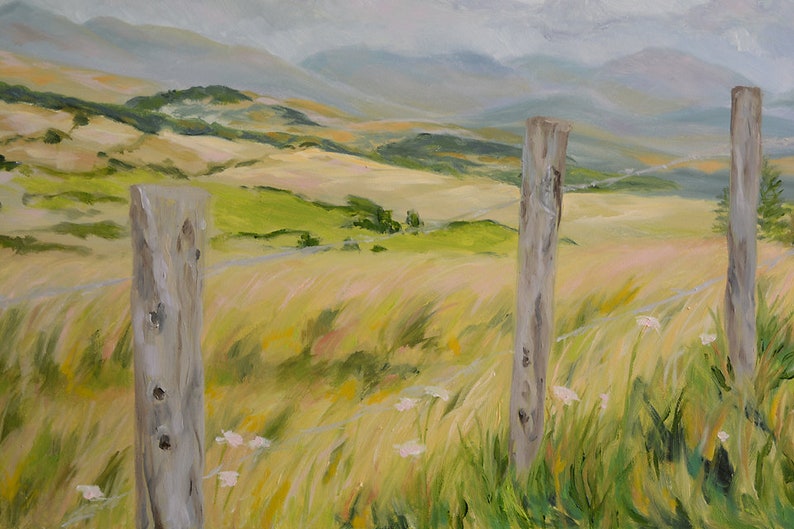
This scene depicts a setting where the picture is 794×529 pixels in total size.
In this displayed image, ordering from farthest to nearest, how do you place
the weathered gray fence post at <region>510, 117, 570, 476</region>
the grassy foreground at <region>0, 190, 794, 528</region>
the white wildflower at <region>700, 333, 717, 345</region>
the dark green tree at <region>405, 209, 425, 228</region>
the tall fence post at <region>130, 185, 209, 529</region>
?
the dark green tree at <region>405, 209, 425, 228</region> < the white wildflower at <region>700, 333, 717, 345</region> < the grassy foreground at <region>0, 190, 794, 528</region> < the weathered gray fence post at <region>510, 117, 570, 476</region> < the tall fence post at <region>130, 185, 209, 529</region>

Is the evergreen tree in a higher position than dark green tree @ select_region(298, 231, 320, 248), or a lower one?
higher

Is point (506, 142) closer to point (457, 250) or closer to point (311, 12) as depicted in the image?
point (457, 250)

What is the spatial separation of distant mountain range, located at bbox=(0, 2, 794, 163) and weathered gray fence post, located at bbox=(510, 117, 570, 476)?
227 cm

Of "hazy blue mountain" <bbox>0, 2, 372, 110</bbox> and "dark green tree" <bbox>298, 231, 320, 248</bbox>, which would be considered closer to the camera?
"hazy blue mountain" <bbox>0, 2, 372, 110</bbox>

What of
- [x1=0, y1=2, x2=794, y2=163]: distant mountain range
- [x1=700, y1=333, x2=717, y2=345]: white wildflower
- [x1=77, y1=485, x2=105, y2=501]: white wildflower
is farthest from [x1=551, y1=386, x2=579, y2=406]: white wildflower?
[x1=0, y1=2, x2=794, y2=163]: distant mountain range

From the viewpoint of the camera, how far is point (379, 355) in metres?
3.43

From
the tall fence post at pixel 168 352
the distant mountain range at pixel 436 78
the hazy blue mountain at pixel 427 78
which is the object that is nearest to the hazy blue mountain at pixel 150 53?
the distant mountain range at pixel 436 78

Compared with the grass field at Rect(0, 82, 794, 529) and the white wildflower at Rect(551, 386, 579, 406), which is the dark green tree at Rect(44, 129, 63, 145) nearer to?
the grass field at Rect(0, 82, 794, 529)

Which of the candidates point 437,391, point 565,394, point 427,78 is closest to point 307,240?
point 427,78

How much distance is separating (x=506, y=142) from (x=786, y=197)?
1.56 metres

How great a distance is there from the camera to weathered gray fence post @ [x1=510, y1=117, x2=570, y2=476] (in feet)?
6.35

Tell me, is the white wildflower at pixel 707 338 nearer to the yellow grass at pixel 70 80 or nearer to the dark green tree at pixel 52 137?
the yellow grass at pixel 70 80

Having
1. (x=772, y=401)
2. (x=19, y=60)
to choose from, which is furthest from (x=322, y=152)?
(x=772, y=401)

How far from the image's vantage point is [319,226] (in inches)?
151
